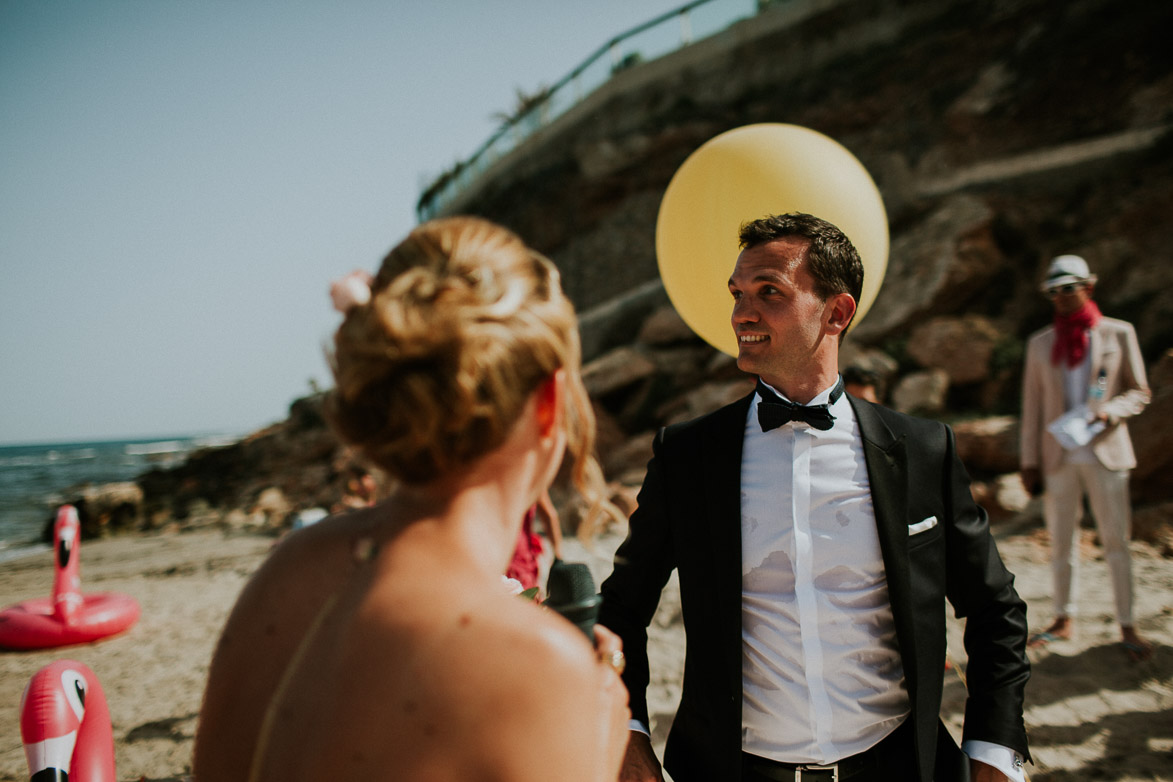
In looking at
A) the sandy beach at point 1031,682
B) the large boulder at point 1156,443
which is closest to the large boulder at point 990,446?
the sandy beach at point 1031,682

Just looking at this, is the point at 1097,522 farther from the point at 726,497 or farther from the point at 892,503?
the point at 726,497

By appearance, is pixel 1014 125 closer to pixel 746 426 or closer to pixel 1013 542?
pixel 1013 542

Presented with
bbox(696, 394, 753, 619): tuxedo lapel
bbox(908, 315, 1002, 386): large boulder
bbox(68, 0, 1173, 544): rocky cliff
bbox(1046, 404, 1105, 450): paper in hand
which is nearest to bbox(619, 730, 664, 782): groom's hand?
bbox(696, 394, 753, 619): tuxedo lapel

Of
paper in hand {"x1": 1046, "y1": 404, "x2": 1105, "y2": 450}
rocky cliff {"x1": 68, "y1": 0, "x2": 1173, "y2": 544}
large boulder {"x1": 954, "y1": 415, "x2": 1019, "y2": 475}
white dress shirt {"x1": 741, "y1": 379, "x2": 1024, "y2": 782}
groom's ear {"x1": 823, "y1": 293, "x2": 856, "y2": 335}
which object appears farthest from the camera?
rocky cliff {"x1": 68, "y1": 0, "x2": 1173, "y2": 544}

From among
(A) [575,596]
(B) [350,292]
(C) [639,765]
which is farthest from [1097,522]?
(B) [350,292]

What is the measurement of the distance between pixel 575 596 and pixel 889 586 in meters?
1.10

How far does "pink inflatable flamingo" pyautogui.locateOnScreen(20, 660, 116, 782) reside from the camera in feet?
7.50

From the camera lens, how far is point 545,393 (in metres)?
1.07

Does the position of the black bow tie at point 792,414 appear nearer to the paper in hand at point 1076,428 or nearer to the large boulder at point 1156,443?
the paper in hand at point 1076,428

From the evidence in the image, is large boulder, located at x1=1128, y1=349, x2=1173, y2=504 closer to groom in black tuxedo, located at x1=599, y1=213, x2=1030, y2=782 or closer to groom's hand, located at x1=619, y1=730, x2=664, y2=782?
groom in black tuxedo, located at x1=599, y1=213, x2=1030, y2=782

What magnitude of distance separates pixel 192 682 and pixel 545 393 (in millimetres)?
6377

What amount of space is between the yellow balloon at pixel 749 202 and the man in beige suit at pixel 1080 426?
3.14 meters

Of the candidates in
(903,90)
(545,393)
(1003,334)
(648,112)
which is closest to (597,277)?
(648,112)

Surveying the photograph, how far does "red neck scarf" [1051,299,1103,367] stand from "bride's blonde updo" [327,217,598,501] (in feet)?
17.0
